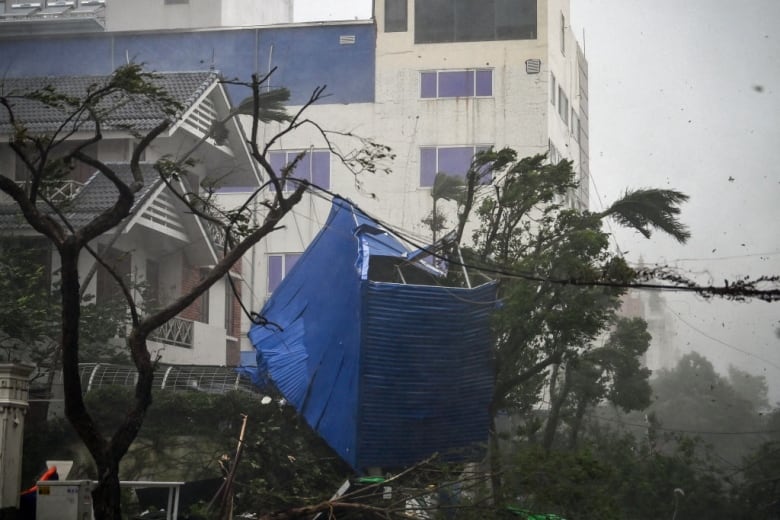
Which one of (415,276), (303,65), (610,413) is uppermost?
(303,65)

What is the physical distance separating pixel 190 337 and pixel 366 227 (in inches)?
255

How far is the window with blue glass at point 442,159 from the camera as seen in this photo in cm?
3080

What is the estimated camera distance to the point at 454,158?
3114 cm

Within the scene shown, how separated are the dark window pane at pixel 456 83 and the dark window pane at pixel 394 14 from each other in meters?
2.15

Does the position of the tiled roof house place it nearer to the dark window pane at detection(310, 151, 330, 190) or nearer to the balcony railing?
the balcony railing

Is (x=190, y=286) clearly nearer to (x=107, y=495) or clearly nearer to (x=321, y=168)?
(x=321, y=168)

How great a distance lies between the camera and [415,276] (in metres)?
18.1

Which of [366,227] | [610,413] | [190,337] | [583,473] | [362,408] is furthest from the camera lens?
[610,413]

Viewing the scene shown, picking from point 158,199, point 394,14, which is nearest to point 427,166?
point 394,14

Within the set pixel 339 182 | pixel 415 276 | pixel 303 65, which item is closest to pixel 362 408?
pixel 415 276

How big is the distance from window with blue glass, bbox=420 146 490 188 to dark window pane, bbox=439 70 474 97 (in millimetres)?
1650

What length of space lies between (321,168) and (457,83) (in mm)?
4883

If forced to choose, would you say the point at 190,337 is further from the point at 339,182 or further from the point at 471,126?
the point at 471,126

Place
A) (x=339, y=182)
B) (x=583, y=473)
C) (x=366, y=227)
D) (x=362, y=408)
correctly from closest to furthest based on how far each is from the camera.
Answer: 1. (x=583, y=473)
2. (x=362, y=408)
3. (x=366, y=227)
4. (x=339, y=182)
